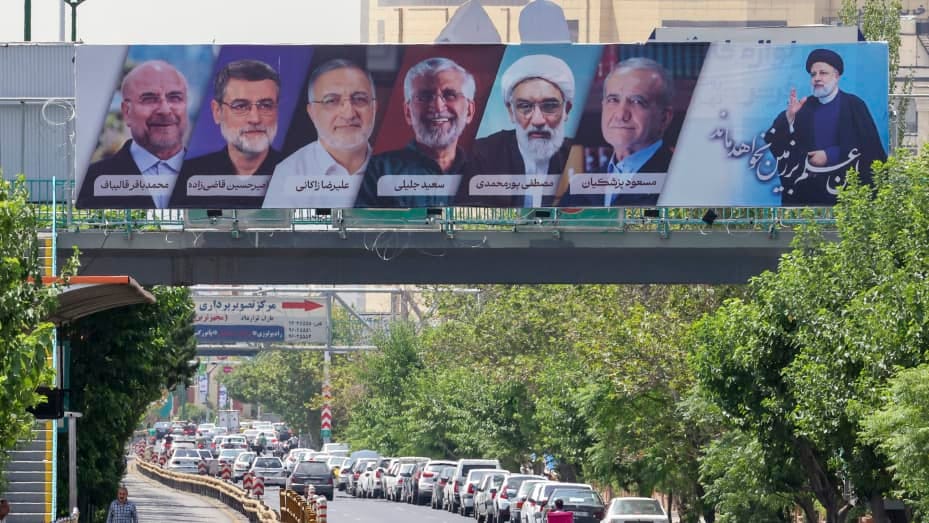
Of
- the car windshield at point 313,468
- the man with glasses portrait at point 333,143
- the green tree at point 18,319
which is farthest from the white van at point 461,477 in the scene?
the green tree at point 18,319

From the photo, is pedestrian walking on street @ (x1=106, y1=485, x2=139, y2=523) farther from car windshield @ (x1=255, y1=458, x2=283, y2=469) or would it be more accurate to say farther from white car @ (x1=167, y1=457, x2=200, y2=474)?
white car @ (x1=167, y1=457, x2=200, y2=474)

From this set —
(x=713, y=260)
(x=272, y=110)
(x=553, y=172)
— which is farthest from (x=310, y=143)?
(x=713, y=260)

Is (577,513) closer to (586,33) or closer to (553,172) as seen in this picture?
(553,172)

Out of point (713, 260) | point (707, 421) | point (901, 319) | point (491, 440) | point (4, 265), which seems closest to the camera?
point (4, 265)

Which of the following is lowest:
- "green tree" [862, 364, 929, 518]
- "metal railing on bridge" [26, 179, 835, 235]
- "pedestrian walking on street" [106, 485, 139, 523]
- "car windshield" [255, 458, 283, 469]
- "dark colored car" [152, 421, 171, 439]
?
"dark colored car" [152, 421, 171, 439]

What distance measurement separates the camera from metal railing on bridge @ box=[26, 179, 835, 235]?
35.0 m

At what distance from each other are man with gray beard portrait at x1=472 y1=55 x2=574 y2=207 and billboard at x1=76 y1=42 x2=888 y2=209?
0.09 ft

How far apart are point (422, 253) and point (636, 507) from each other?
7.72 metres

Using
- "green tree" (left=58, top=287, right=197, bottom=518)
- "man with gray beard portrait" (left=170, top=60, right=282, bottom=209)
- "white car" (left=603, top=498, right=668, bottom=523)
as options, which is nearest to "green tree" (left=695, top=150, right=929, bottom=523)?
"white car" (left=603, top=498, right=668, bottom=523)

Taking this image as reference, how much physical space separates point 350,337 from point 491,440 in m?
67.3

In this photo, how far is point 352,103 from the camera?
36375 millimetres

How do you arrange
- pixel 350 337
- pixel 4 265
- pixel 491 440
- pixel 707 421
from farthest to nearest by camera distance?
1. pixel 350 337
2. pixel 491 440
3. pixel 707 421
4. pixel 4 265

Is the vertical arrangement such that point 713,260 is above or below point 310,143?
below

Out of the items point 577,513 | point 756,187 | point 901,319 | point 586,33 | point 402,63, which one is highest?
point 586,33
